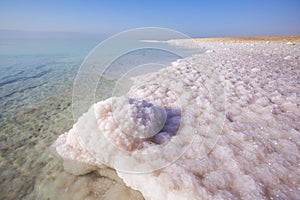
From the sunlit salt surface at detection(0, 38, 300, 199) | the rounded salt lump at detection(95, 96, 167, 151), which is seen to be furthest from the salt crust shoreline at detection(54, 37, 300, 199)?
the rounded salt lump at detection(95, 96, 167, 151)

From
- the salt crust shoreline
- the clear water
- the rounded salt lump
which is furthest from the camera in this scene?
the rounded salt lump

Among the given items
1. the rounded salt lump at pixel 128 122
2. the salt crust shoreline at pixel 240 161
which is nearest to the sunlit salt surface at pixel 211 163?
the salt crust shoreline at pixel 240 161

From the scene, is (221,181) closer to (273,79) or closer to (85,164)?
(85,164)

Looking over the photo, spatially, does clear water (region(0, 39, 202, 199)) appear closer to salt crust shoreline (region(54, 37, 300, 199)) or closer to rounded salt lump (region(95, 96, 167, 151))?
salt crust shoreline (region(54, 37, 300, 199))

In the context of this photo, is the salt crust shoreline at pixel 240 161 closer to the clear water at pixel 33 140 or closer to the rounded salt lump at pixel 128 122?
the clear water at pixel 33 140

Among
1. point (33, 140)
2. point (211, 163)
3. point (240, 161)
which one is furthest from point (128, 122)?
point (33, 140)

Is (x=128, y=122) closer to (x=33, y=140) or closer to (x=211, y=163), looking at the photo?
(x=211, y=163)

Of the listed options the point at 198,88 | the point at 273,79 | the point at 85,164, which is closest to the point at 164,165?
the point at 85,164

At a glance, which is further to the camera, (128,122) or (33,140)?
(33,140)
